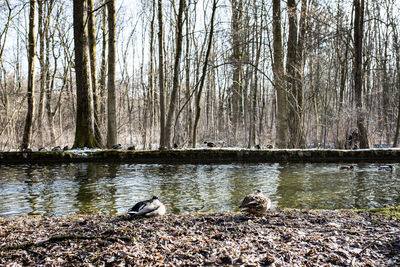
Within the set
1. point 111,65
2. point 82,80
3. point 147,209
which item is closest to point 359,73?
point 111,65

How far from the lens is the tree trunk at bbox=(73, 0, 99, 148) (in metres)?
12.2

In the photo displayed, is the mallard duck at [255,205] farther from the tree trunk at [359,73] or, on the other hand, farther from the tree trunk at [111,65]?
the tree trunk at [359,73]

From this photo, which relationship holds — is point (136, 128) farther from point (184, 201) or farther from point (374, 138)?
point (184, 201)

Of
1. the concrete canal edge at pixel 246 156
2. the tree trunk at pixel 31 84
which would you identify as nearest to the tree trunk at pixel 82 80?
the concrete canal edge at pixel 246 156

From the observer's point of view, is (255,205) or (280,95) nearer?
(255,205)

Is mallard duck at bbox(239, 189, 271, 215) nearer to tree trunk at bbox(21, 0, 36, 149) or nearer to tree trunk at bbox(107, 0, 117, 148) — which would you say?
tree trunk at bbox(107, 0, 117, 148)

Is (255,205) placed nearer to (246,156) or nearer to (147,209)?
(147,209)

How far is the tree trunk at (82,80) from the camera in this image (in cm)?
1216

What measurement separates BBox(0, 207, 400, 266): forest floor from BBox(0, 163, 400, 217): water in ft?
3.97

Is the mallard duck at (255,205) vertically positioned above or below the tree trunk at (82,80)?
below

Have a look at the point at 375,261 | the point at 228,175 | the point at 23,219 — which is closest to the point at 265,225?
the point at 375,261

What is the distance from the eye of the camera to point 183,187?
24.1 feet

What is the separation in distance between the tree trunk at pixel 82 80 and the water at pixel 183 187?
1803 mm

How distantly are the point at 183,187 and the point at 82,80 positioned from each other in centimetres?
723
